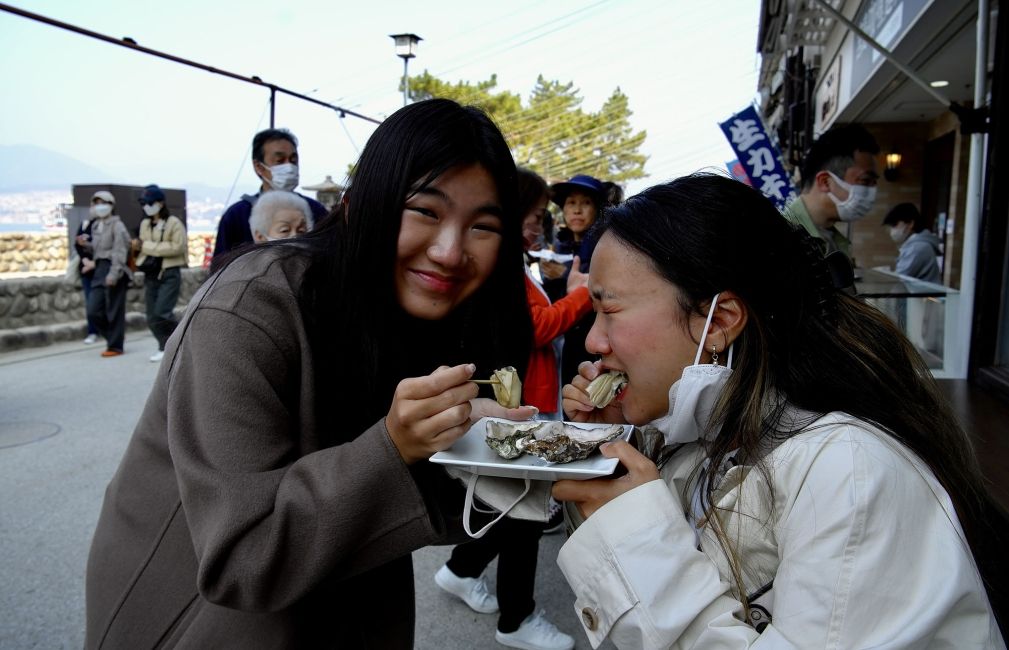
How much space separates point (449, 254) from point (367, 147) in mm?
306

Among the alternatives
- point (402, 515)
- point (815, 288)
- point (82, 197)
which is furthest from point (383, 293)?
point (82, 197)

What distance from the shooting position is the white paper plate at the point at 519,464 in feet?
4.03

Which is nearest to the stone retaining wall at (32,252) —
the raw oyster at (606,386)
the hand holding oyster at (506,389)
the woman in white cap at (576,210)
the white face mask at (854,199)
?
the woman in white cap at (576,210)

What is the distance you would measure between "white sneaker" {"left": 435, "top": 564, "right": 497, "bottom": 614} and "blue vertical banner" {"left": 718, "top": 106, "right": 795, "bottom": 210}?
385cm

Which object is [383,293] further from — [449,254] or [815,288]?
[815,288]

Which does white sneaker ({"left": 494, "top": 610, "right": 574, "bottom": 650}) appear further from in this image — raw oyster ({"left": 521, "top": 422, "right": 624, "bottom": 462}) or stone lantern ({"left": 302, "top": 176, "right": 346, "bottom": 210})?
stone lantern ({"left": 302, "top": 176, "right": 346, "bottom": 210})

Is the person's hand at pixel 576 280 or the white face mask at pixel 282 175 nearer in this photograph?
the person's hand at pixel 576 280

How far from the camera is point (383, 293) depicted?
4.88 feet

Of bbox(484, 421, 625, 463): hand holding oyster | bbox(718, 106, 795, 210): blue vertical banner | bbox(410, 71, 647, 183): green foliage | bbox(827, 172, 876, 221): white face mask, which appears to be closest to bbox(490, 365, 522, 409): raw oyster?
bbox(484, 421, 625, 463): hand holding oyster

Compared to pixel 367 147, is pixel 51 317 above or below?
below

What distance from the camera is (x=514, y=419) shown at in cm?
159

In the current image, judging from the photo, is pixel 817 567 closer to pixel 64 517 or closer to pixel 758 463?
pixel 758 463

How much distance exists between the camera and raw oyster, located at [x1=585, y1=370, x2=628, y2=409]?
1.68 meters

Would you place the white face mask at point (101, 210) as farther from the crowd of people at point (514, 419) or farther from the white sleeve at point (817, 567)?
the white sleeve at point (817, 567)
